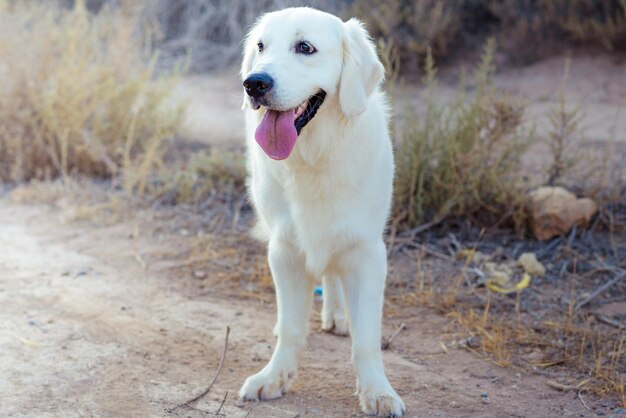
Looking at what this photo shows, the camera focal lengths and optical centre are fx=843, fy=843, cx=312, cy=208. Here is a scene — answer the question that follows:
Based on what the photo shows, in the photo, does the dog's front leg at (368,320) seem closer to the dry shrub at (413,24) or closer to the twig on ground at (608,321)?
the twig on ground at (608,321)

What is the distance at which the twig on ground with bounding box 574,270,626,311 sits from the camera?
4341 millimetres

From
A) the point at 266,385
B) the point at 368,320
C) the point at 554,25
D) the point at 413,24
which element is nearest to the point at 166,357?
the point at 266,385

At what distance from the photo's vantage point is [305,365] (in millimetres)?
3689

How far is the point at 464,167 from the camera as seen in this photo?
5.16 metres

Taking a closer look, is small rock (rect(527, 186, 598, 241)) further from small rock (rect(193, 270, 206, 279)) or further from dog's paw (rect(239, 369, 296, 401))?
dog's paw (rect(239, 369, 296, 401))

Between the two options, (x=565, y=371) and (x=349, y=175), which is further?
(x=565, y=371)

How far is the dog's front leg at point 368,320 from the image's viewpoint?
129 inches

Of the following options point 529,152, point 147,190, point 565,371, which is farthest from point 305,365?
point 529,152

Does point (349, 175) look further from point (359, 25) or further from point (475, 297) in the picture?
point (475, 297)

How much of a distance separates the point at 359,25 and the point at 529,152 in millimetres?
3674

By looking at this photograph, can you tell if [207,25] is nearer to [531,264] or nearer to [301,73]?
[531,264]

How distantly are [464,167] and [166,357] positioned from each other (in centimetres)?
232

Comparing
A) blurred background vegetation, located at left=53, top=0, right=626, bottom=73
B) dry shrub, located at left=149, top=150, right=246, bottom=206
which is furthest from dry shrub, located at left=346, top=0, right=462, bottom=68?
dry shrub, located at left=149, top=150, right=246, bottom=206

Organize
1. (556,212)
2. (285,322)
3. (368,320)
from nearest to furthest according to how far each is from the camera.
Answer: (368,320)
(285,322)
(556,212)
